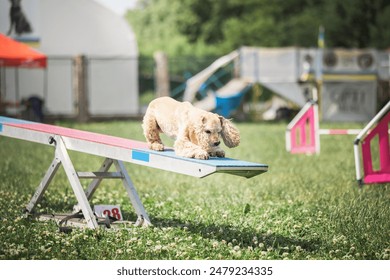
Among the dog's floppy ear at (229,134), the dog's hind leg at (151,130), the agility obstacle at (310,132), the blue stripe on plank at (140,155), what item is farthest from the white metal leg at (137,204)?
the agility obstacle at (310,132)

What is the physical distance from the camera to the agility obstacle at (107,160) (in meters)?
4.31

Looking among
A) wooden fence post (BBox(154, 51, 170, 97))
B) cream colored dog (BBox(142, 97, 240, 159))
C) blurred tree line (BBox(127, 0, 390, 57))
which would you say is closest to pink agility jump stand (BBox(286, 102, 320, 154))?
cream colored dog (BBox(142, 97, 240, 159))

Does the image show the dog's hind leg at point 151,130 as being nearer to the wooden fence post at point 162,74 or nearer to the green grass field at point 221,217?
the green grass field at point 221,217

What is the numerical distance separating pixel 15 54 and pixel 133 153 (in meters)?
5.38

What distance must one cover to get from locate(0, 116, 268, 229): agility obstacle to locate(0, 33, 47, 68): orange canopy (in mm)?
3469

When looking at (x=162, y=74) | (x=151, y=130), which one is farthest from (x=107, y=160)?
(x=162, y=74)

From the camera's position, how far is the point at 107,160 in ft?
18.0

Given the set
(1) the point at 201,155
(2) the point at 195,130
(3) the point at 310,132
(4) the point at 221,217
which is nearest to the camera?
(1) the point at 201,155

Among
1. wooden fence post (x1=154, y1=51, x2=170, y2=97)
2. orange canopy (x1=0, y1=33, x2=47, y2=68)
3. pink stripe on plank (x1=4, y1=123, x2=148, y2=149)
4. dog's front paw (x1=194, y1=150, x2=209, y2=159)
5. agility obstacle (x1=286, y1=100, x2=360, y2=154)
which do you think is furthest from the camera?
wooden fence post (x1=154, y1=51, x2=170, y2=97)

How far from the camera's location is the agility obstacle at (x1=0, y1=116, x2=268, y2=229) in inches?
170

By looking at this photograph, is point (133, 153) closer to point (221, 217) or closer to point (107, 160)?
point (107, 160)

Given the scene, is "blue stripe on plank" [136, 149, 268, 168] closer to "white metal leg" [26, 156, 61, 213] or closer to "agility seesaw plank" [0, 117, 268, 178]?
"agility seesaw plank" [0, 117, 268, 178]

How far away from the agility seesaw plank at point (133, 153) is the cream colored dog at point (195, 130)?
A: 87 millimetres
